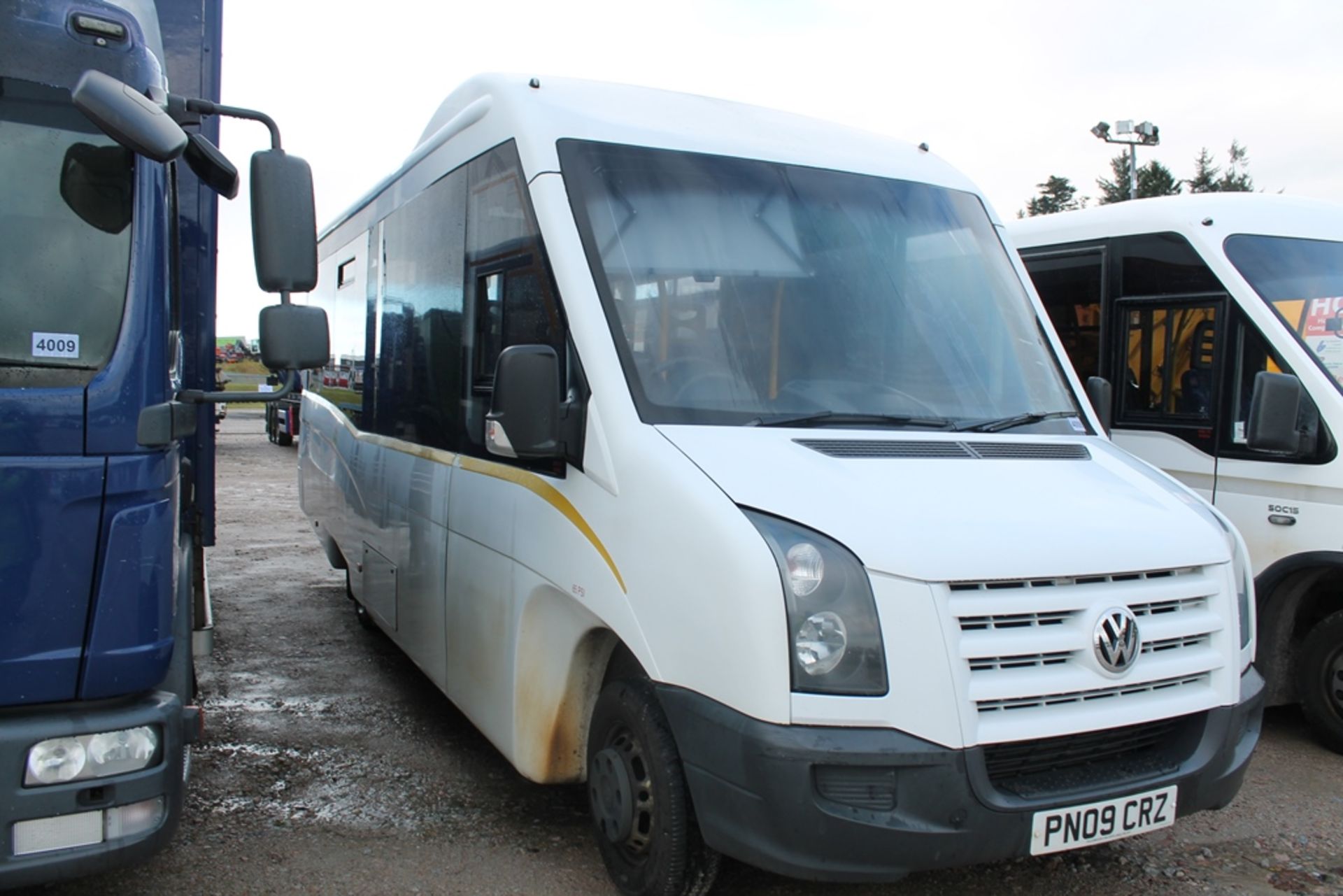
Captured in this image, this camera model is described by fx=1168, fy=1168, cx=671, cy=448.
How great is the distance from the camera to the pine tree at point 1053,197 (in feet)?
202

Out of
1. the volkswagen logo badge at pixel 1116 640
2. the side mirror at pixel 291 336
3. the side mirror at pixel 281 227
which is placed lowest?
the volkswagen logo badge at pixel 1116 640

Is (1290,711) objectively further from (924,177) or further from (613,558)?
(613,558)

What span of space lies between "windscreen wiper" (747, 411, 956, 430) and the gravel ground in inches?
60.6

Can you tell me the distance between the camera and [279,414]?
25.8m

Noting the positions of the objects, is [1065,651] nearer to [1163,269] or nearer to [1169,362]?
[1169,362]

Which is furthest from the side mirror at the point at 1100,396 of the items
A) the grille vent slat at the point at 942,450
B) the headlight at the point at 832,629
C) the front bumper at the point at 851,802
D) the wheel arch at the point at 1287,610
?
the headlight at the point at 832,629

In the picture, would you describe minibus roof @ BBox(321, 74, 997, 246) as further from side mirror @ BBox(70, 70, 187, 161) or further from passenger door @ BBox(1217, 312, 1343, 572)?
passenger door @ BBox(1217, 312, 1343, 572)

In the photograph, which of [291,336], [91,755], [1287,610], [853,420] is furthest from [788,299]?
[1287,610]

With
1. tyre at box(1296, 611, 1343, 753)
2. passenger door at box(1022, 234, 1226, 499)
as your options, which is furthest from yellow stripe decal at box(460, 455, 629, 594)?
tyre at box(1296, 611, 1343, 753)

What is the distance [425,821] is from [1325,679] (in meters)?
4.30

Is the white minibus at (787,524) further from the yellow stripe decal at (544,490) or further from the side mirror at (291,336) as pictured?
the side mirror at (291,336)

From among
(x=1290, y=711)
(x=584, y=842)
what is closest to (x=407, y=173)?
(x=584, y=842)

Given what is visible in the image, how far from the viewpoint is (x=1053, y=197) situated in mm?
62719

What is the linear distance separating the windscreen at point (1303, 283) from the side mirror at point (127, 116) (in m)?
5.21
